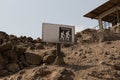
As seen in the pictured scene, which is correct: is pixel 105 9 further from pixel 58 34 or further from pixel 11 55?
pixel 11 55

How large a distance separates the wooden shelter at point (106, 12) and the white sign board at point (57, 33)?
42.7 ft

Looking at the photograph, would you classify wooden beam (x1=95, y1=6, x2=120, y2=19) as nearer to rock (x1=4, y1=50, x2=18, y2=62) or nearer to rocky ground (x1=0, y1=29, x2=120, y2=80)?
rocky ground (x1=0, y1=29, x2=120, y2=80)

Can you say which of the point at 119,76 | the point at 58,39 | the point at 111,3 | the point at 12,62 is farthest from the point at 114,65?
the point at 111,3

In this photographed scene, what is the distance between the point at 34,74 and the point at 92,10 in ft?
54.4

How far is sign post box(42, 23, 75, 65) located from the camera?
10359 millimetres

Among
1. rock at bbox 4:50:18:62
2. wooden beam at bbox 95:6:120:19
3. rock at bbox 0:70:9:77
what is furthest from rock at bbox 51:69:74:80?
wooden beam at bbox 95:6:120:19

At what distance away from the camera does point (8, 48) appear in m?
10.6

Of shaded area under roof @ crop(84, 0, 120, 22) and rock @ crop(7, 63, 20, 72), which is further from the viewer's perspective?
shaded area under roof @ crop(84, 0, 120, 22)

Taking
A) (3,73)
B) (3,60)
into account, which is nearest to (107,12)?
(3,60)

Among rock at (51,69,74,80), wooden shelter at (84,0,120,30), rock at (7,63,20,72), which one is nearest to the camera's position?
rock at (51,69,74,80)

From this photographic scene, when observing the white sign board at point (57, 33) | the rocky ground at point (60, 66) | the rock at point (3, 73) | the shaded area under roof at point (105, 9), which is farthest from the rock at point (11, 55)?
the shaded area under roof at point (105, 9)

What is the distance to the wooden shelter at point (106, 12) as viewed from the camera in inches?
938

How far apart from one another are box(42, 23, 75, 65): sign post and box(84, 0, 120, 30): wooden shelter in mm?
13020

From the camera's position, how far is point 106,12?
25500 millimetres
